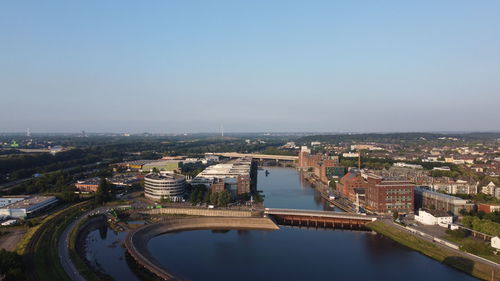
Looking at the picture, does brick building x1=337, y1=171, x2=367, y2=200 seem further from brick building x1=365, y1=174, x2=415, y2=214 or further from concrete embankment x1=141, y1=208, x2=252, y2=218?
concrete embankment x1=141, y1=208, x2=252, y2=218

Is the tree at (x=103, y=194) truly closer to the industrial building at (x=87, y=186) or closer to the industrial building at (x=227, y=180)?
the industrial building at (x=87, y=186)

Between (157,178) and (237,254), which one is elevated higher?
(157,178)

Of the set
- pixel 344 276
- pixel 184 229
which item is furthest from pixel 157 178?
pixel 344 276

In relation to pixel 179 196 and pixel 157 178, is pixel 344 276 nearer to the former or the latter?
pixel 179 196

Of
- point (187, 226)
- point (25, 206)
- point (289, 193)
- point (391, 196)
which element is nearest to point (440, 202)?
point (391, 196)

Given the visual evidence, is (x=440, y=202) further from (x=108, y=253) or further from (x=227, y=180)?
(x=108, y=253)

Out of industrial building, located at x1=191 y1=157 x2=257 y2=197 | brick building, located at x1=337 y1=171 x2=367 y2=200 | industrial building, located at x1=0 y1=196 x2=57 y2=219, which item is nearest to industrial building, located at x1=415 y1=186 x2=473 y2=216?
brick building, located at x1=337 y1=171 x2=367 y2=200
